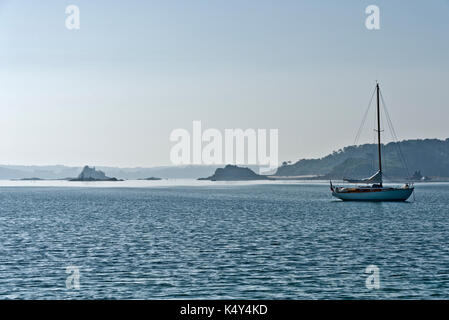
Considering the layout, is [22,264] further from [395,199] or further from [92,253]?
[395,199]

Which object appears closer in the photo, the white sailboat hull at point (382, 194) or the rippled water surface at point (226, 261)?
the rippled water surface at point (226, 261)

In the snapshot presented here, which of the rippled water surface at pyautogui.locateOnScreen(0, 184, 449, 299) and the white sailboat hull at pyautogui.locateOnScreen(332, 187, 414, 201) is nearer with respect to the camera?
the rippled water surface at pyautogui.locateOnScreen(0, 184, 449, 299)

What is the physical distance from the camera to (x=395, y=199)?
121 metres

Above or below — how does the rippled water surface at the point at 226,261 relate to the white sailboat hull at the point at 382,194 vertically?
below

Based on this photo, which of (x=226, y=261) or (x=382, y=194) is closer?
(x=226, y=261)

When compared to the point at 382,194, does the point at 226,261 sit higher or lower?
lower

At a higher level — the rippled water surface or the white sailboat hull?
the white sailboat hull

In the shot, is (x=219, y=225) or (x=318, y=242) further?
(x=219, y=225)
